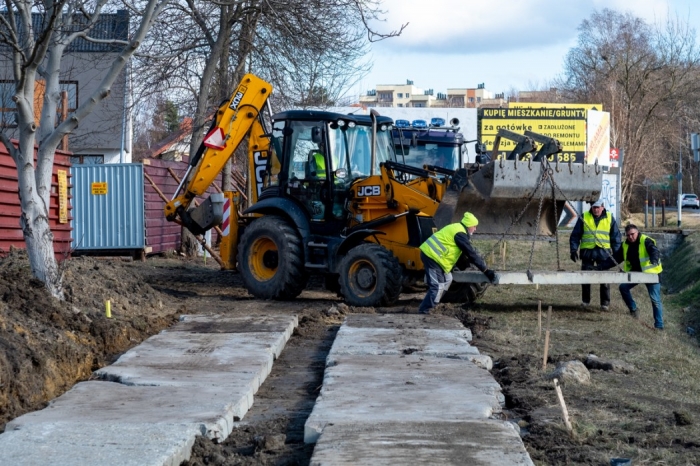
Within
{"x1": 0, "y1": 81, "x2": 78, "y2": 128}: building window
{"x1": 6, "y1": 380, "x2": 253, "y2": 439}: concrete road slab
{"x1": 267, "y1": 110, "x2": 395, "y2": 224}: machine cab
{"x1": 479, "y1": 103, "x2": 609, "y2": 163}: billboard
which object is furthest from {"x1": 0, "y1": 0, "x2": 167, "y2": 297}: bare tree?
{"x1": 479, "y1": 103, "x2": 609, "y2": 163}: billboard

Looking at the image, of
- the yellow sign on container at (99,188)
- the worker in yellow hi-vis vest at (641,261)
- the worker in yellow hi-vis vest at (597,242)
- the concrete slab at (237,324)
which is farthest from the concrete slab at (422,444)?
the yellow sign on container at (99,188)

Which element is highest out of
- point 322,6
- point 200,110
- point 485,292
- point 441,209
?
point 322,6

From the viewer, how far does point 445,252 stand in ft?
40.7

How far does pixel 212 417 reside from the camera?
21.2ft

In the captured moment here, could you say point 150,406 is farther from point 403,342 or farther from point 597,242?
point 597,242

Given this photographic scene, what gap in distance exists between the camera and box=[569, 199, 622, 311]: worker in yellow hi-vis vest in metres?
14.5

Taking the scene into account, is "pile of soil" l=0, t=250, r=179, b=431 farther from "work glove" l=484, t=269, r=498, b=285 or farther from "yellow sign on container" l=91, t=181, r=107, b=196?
"yellow sign on container" l=91, t=181, r=107, b=196

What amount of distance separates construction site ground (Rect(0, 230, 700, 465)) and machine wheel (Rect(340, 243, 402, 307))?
0.96ft

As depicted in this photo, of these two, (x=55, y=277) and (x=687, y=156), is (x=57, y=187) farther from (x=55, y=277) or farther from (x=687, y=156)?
(x=687, y=156)

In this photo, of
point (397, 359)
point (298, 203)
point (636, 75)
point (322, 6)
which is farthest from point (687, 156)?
point (397, 359)

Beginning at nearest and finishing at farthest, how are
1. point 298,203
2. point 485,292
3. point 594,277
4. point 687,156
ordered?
point 594,277 < point 298,203 < point 485,292 < point 687,156

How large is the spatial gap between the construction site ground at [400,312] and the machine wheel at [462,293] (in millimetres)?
298

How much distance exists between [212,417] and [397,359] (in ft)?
9.60

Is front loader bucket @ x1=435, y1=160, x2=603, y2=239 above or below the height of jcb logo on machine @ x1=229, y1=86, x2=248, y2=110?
below
